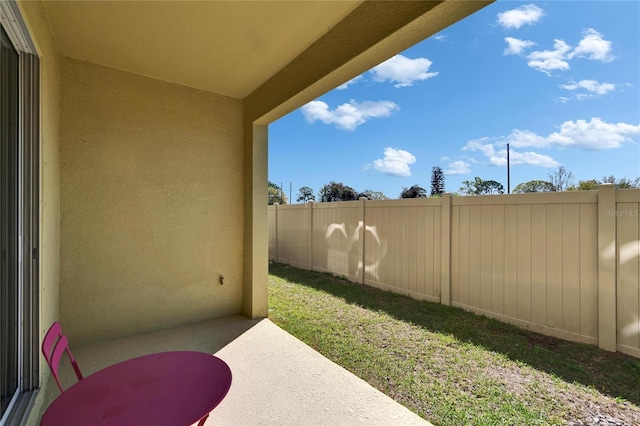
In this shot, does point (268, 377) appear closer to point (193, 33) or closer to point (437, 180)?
point (193, 33)

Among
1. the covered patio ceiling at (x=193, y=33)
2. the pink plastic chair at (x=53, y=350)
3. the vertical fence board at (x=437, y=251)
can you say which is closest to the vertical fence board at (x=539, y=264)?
the vertical fence board at (x=437, y=251)

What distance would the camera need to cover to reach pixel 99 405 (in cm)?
Result: 116

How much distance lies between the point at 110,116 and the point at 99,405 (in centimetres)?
314

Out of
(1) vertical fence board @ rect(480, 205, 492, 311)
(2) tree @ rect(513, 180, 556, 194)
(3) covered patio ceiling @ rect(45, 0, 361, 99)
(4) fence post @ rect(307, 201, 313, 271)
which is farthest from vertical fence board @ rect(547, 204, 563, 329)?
(2) tree @ rect(513, 180, 556, 194)

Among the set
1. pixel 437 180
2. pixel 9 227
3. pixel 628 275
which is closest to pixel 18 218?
pixel 9 227

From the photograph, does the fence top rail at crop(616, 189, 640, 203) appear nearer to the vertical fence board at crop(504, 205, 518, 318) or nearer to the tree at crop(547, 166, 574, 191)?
the vertical fence board at crop(504, 205, 518, 318)

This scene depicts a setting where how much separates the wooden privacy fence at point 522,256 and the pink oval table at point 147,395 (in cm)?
381

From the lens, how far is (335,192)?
1351 inches

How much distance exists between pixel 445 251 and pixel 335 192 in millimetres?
29857

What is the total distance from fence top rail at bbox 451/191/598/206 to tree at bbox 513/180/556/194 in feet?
32.1

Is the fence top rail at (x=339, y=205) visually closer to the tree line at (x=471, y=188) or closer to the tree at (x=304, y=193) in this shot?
the tree line at (x=471, y=188)

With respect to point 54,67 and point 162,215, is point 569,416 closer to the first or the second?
point 162,215

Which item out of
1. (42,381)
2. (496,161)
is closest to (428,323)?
(42,381)

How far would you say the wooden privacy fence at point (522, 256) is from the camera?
9.90ft
